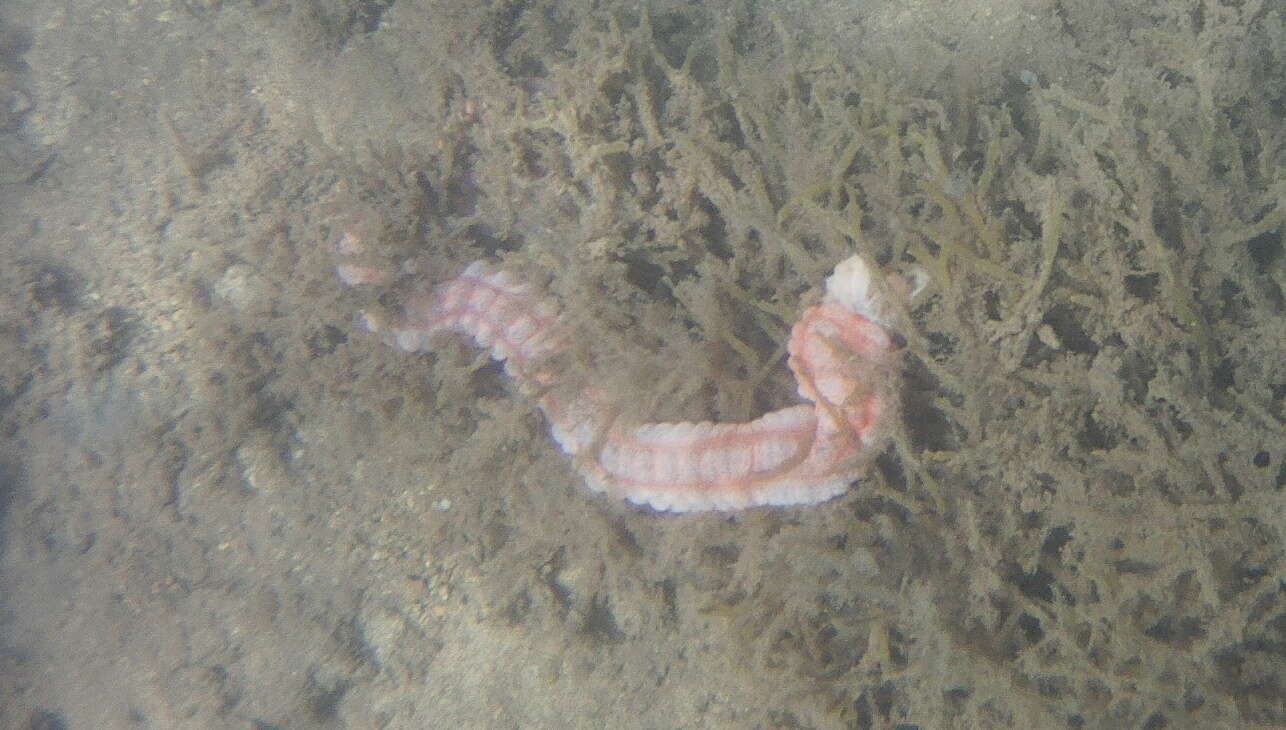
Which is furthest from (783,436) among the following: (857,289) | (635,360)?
(635,360)

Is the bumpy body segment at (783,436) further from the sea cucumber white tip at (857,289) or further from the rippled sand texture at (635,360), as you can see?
the rippled sand texture at (635,360)

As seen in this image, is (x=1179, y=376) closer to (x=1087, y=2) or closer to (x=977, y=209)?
(x=977, y=209)

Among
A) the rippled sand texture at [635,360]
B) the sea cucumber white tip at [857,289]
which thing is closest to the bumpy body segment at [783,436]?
the sea cucumber white tip at [857,289]

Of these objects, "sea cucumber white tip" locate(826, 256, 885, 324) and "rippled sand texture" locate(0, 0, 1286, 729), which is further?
"sea cucumber white tip" locate(826, 256, 885, 324)

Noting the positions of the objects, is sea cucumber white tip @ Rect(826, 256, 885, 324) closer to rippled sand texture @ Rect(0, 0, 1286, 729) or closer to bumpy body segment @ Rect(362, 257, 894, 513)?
bumpy body segment @ Rect(362, 257, 894, 513)

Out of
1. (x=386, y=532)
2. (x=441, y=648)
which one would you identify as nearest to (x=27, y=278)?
(x=386, y=532)

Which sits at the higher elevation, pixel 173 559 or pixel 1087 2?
pixel 1087 2

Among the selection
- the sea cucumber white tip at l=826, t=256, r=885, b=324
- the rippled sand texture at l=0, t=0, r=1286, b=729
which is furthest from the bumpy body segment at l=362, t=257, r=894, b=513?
the rippled sand texture at l=0, t=0, r=1286, b=729
